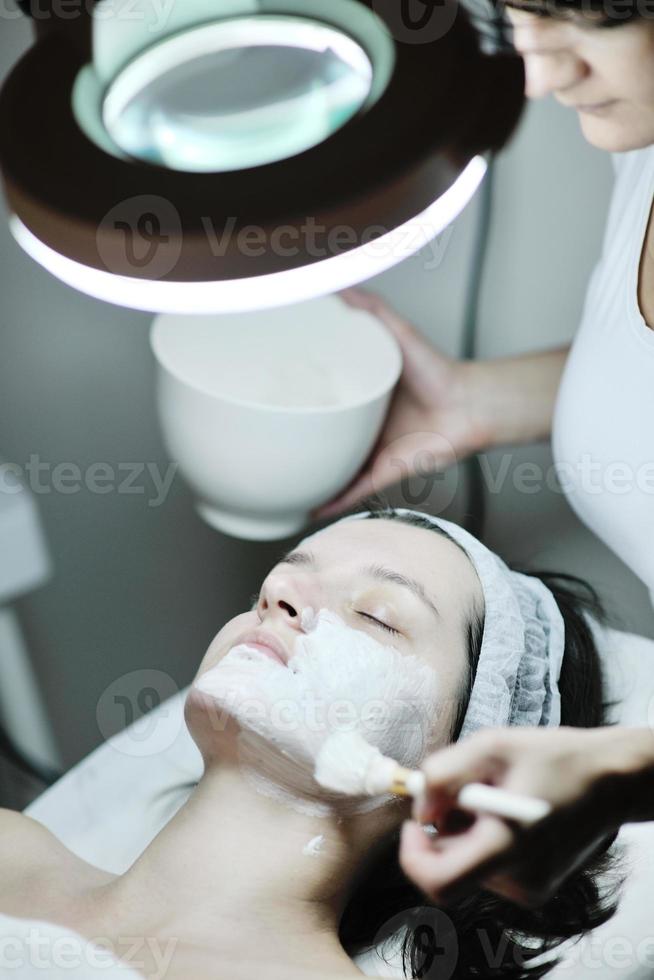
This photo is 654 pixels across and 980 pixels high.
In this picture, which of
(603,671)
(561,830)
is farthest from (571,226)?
(561,830)

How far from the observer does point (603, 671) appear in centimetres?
69

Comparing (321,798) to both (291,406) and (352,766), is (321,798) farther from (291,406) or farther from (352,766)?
(291,406)

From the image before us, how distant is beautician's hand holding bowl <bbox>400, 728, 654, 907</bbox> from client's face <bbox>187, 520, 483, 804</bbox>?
0.36 feet

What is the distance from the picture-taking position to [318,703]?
562 mm

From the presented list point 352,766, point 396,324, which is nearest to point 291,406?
point 396,324

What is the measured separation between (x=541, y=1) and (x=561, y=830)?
45cm

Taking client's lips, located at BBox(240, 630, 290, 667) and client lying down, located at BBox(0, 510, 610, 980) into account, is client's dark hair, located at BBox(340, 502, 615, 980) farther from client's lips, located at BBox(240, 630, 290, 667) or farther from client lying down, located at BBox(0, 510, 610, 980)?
client's lips, located at BBox(240, 630, 290, 667)

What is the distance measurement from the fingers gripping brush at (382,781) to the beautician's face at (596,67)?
1.35 ft

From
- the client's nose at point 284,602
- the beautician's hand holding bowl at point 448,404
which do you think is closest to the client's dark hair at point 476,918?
the client's nose at point 284,602

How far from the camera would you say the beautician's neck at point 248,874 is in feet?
1.90

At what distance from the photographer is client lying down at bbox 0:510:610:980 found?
1.87ft

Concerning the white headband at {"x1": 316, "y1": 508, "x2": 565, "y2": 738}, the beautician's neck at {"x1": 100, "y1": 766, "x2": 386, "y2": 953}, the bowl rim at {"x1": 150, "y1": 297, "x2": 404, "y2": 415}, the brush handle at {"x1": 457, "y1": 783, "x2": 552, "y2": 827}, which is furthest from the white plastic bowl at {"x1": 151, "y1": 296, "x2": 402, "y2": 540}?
the brush handle at {"x1": 457, "y1": 783, "x2": 552, "y2": 827}

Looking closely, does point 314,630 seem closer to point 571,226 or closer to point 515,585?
point 515,585

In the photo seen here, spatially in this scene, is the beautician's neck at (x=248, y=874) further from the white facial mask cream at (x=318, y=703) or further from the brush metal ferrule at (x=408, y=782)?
the brush metal ferrule at (x=408, y=782)
